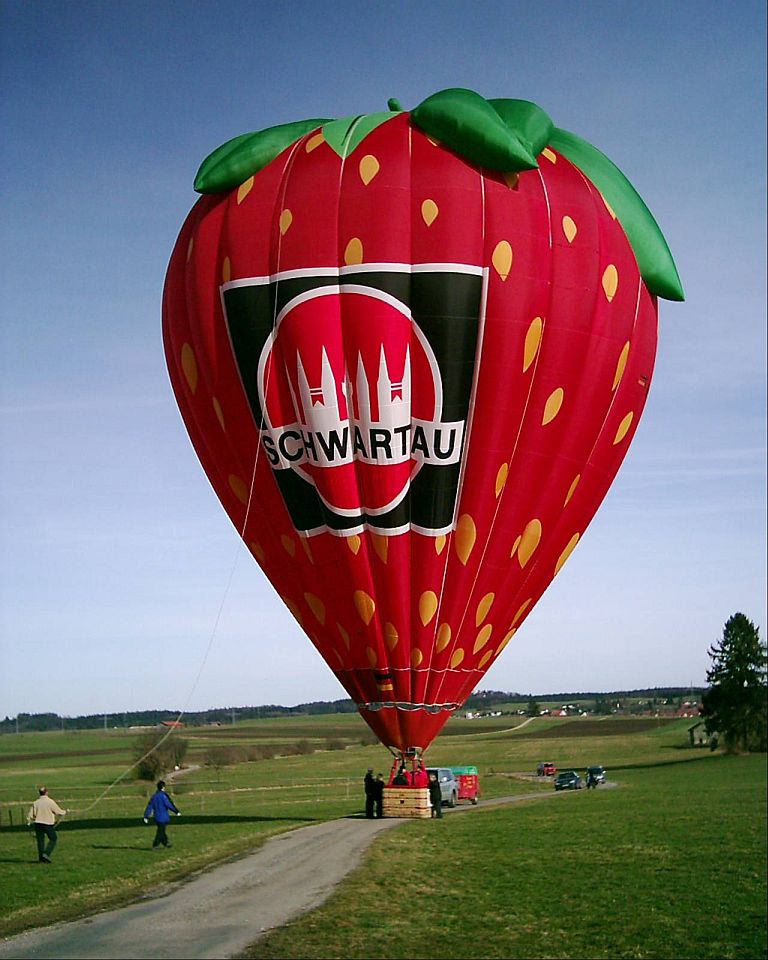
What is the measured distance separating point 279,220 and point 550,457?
4100 mm

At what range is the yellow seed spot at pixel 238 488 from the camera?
13.2m

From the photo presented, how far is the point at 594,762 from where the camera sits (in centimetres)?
4803

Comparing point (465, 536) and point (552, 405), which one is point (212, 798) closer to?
point (465, 536)

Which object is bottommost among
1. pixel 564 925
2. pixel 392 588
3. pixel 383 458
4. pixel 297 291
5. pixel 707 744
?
pixel 707 744

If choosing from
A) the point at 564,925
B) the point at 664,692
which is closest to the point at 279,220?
the point at 564,925

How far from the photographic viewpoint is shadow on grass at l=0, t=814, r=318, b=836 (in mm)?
18453

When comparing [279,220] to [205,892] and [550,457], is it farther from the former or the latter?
[205,892]

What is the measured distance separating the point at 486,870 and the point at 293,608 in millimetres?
3711

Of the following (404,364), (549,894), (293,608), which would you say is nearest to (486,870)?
(549,894)

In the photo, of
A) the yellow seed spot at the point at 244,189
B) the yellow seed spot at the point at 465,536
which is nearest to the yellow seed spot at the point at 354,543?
the yellow seed spot at the point at 465,536

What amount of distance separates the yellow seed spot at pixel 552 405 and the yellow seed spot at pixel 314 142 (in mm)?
3895

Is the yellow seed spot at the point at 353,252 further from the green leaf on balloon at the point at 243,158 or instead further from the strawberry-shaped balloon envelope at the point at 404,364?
the green leaf on balloon at the point at 243,158

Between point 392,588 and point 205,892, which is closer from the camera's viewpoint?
point 205,892

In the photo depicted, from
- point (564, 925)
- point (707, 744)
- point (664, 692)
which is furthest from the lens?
point (664, 692)
